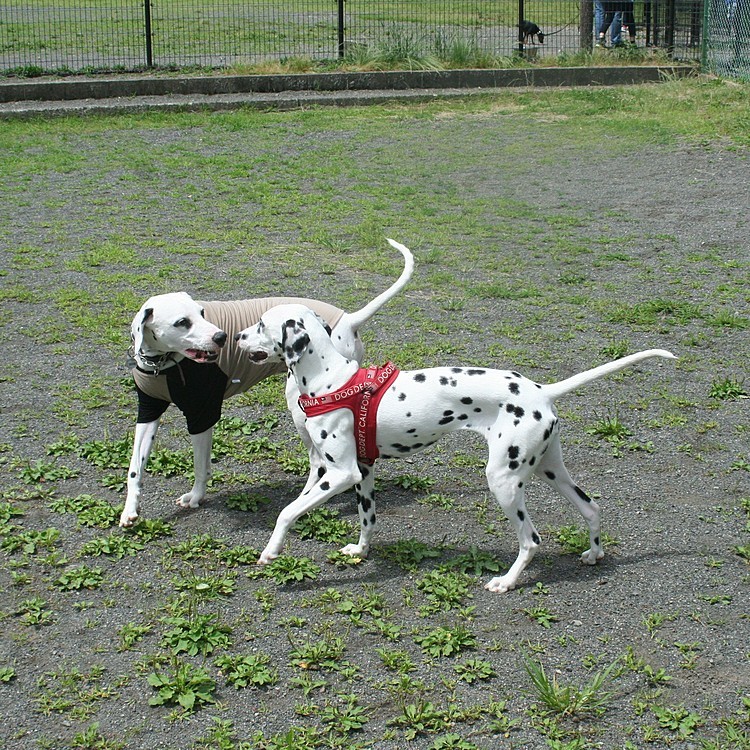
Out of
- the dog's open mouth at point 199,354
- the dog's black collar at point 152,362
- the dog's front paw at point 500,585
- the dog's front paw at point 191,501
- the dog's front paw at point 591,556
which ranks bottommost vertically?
the dog's front paw at point 500,585

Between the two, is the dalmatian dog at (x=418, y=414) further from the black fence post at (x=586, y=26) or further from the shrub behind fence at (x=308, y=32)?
the black fence post at (x=586, y=26)

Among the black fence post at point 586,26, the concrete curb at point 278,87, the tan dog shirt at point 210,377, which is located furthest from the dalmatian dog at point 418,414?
the black fence post at point 586,26

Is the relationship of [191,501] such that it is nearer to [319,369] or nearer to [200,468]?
[200,468]

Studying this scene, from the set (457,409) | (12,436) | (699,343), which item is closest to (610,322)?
(699,343)

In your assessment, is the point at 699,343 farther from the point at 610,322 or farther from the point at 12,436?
the point at 12,436

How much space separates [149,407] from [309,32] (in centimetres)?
1571

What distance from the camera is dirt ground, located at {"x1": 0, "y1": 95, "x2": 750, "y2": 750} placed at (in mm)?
3752

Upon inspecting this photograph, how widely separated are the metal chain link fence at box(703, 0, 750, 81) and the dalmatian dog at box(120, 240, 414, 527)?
13289 mm

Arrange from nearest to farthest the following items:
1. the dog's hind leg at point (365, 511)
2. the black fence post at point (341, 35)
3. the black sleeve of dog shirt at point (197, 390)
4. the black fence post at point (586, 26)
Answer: the dog's hind leg at point (365, 511) < the black sleeve of dog shirt at point (197, 390) < the black fence post at point (341, 35) < the black fence post at point (586, 26)

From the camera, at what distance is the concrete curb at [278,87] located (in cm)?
1545

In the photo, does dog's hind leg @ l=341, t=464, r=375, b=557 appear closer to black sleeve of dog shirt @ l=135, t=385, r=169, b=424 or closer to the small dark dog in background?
black sleeve of dog shirt @ l=135, t=385, r=169, b=424

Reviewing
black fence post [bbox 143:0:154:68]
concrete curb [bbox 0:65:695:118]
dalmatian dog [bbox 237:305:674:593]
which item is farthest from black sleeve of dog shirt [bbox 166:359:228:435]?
black fence post [bbox 143:0:154:68]

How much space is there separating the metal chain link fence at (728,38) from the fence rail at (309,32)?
9 centimetres

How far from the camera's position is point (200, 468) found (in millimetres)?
5227
